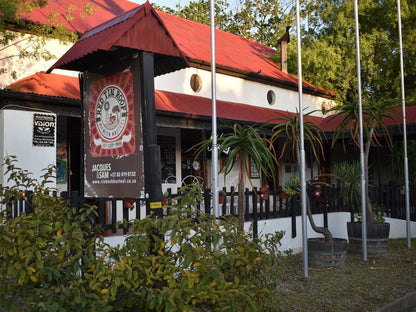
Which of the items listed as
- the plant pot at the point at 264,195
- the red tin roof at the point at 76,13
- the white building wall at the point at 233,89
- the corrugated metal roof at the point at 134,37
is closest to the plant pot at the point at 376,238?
the plant pot at the point at 264,195

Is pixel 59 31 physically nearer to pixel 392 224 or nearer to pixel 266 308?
pixel 266 308

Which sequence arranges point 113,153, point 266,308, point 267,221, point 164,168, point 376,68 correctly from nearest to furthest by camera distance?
1. point 266,308
2. point 113,153
3. point 267,221
4. point 164,168
5. point 376,68

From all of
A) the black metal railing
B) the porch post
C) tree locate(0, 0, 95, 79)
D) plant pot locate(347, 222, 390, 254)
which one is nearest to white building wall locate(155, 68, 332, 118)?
the black metal railing

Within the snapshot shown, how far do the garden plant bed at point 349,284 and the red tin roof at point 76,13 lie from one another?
7.95m

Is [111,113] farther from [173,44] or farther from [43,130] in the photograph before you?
[43,130]

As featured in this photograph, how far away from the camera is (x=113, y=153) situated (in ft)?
15.6

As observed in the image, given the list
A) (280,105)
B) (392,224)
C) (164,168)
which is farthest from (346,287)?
(280,105)

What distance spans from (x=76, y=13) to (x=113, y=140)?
10198mm

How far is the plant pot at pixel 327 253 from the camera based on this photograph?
8.19 m

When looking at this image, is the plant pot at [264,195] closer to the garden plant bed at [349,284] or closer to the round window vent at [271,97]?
the garden plant bed at [349,284]

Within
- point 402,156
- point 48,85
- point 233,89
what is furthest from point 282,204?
point 402,156

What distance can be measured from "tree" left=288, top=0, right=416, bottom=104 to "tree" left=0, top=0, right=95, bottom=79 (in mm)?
12063

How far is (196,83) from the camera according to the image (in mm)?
15133

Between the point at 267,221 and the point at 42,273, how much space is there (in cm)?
662
